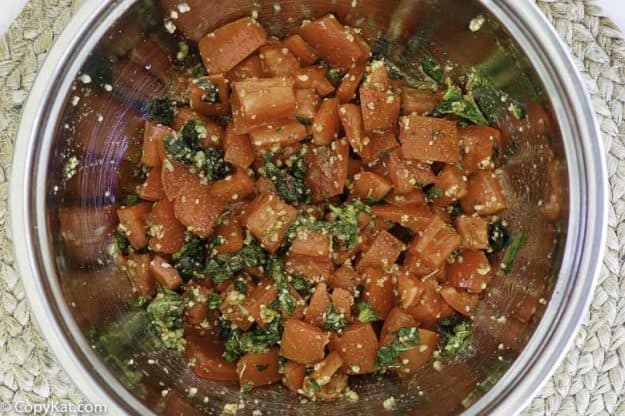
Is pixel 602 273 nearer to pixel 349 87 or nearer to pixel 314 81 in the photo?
pixel 349 87

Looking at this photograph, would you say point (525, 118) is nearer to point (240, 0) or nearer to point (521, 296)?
point (521, 296)

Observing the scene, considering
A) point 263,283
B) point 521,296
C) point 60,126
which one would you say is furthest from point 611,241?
point 60,126

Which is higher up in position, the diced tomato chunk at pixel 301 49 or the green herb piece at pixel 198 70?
the diced tomato chunk at pixel 301 49

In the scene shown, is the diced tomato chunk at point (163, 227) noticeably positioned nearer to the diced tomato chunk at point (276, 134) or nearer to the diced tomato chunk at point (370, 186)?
the diced tomato chunk at point (276, 134)

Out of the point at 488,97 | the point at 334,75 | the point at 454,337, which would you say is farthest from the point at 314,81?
the point at 454,337

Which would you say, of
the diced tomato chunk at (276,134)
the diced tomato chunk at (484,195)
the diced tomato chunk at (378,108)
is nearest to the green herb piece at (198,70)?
the diced tomato chunk at (276,134)

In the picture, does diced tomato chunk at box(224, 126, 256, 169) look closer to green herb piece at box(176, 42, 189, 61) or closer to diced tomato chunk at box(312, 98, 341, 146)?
diced tomato chunk at box(312, 98, 341, 146)
